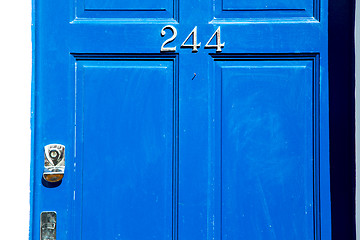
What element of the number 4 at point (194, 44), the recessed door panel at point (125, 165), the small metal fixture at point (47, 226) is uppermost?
the number 4 at point (194, 44)

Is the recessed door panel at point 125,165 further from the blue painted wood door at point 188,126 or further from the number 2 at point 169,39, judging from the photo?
the number 2 at point 169,39

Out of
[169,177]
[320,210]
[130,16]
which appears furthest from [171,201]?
[130,16]

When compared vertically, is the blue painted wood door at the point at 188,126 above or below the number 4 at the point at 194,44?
→ below

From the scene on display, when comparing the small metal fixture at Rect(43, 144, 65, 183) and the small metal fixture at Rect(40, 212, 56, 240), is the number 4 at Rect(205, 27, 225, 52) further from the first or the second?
the small metal fixture at Rect(40, 212, 56, 240)

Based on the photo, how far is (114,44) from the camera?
1949mm

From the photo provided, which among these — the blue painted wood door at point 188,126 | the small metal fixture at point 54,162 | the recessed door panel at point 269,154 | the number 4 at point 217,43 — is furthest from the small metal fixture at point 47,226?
the number 4 at point 217,43

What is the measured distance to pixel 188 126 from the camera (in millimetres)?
1929

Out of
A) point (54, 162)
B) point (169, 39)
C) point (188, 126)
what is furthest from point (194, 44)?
point (54, 162)
